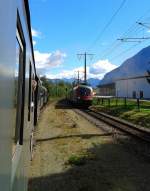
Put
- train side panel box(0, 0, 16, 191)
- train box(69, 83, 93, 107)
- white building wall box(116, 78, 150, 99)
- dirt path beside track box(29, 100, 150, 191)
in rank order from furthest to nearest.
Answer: white building wall box(116, 78, 150, 99)
train box(69, 83, 93, 107)
dirt path beside track box(29, 100, 150, 191)
train side panel box(0, 0, 16, 191)

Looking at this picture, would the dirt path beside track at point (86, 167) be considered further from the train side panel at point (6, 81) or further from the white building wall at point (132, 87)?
the white building wall at point (132, 87)

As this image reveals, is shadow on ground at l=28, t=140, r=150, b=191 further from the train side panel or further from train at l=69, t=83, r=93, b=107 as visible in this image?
train at l=69, t=83, r=93, b=107

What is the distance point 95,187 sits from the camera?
28.4 feet

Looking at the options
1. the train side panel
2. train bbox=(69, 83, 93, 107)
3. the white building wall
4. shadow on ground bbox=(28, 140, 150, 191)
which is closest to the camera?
the train side panel

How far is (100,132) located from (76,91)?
28382 mm

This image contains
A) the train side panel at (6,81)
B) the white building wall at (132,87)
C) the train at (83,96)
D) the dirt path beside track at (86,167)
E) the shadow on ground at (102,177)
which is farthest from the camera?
the white building wall at (132,87)

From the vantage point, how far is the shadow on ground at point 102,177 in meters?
8.68

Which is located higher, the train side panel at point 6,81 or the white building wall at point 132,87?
the white building wall at point 132,87

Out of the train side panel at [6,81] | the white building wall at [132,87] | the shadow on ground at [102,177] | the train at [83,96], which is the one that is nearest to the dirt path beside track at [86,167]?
the shadow on ground at [102,177]

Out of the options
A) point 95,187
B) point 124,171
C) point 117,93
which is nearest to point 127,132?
point 124,171

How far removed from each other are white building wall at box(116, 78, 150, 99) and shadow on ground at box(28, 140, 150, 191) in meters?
71.9

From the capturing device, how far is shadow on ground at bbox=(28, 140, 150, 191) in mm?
8680

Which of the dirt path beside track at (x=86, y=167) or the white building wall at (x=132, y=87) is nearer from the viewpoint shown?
the dirt path beside track at (x=86, y=167)

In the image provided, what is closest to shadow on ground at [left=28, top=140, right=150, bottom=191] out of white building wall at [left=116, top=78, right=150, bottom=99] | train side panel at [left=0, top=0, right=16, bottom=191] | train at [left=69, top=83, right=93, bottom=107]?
train side panel at [left=0, top=0, right=16, bottom=191]
